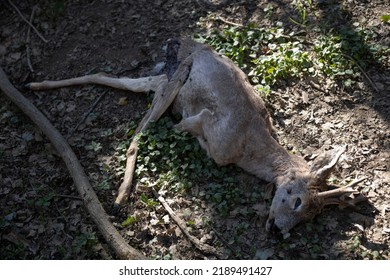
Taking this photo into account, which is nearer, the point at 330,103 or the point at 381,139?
the point at 381,139

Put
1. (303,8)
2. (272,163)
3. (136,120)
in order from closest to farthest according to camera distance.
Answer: (272,163) → (136,120) → (303,8)

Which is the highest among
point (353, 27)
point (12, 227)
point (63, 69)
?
point (353, 27)

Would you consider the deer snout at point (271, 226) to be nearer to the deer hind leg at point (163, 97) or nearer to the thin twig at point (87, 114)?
the deer hind leg at point (163, 97)

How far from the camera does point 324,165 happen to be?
5.46 m

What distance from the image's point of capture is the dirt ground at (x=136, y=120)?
5.38 metres

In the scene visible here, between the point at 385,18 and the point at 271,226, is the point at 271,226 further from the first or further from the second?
the point at 385,18

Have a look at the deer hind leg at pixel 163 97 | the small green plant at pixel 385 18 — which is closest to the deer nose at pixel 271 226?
the deer hind leg at pixel 163 97

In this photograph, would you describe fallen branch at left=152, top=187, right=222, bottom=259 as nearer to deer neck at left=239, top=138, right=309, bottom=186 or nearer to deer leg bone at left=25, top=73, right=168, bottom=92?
deer neck at left=239, top=138, right=309, bottom=186

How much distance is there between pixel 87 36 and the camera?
7.68 metres

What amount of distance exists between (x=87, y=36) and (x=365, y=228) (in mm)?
4544

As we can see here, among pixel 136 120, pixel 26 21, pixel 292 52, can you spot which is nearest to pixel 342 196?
pixel 292 52

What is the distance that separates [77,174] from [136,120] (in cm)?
110

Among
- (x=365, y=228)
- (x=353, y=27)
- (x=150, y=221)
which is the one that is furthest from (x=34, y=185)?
(x=353, y=27)

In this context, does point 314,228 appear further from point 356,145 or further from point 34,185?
point 34,185
